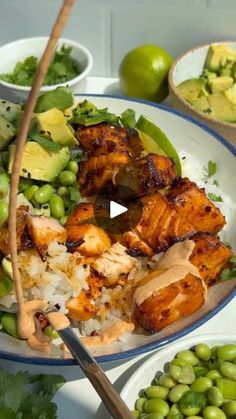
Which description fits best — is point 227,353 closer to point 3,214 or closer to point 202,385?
point 202,385

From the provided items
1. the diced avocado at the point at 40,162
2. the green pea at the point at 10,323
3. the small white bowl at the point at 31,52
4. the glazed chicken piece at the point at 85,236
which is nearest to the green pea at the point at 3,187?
the diced avocado at the point at 40,162

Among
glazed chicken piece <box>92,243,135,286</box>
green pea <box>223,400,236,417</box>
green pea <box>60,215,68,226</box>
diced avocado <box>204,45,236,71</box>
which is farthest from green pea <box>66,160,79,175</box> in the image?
diced avocado <box>204,45,236,71</box>

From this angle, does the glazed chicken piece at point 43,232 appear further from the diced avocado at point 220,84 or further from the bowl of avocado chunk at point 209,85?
the diced avocado at point 220,84

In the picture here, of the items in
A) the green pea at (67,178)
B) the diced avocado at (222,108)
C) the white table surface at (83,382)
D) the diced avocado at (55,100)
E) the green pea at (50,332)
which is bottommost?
the white table surface at (83,382)

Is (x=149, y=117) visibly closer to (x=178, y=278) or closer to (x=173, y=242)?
(x=173, y=242)

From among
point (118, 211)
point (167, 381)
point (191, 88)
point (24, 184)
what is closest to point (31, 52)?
point (191, 88)
